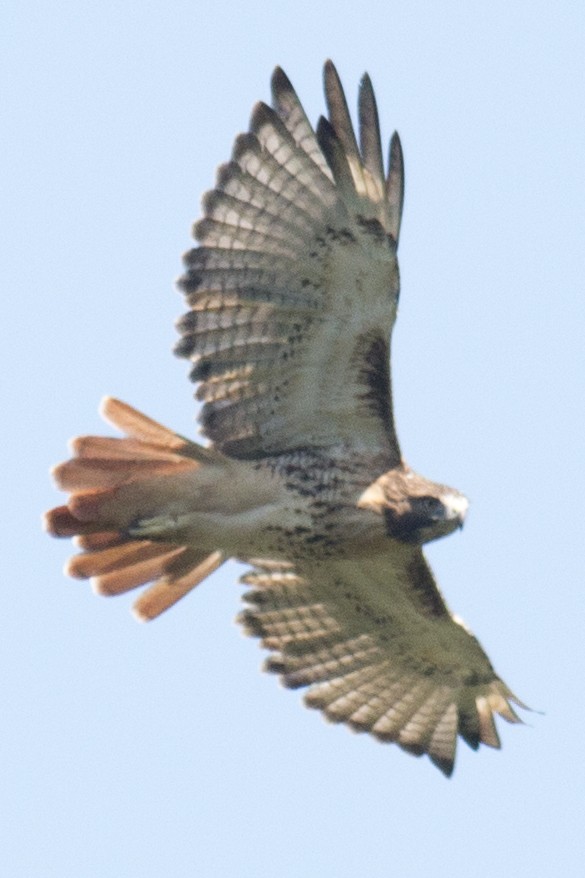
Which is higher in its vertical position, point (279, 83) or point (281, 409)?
point (279, 83)

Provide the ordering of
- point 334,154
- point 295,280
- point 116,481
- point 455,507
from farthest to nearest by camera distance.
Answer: point 116,481
point 455,507
point 295,280
point 334,154

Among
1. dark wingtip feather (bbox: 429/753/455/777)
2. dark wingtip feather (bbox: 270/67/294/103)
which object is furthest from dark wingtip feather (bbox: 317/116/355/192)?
dark wingtip feather (bbox: 429/753/455/777)

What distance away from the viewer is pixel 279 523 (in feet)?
33.4

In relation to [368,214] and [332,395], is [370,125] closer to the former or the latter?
[368,214]

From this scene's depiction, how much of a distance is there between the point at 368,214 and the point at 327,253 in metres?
0.28

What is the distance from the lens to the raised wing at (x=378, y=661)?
37.3 ft

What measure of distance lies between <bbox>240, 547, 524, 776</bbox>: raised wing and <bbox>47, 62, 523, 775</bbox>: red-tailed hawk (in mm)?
364

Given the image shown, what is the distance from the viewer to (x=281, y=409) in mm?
10266

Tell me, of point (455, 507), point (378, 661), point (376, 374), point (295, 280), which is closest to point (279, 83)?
point (295, 280)

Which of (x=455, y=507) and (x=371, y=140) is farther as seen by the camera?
(x=455, y=507)

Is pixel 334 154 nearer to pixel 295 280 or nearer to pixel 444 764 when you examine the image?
pixel 295 280

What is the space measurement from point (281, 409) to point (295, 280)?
725 millimetres

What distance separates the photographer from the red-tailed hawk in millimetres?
9789

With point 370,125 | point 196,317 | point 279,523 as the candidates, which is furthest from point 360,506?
point 370,125
